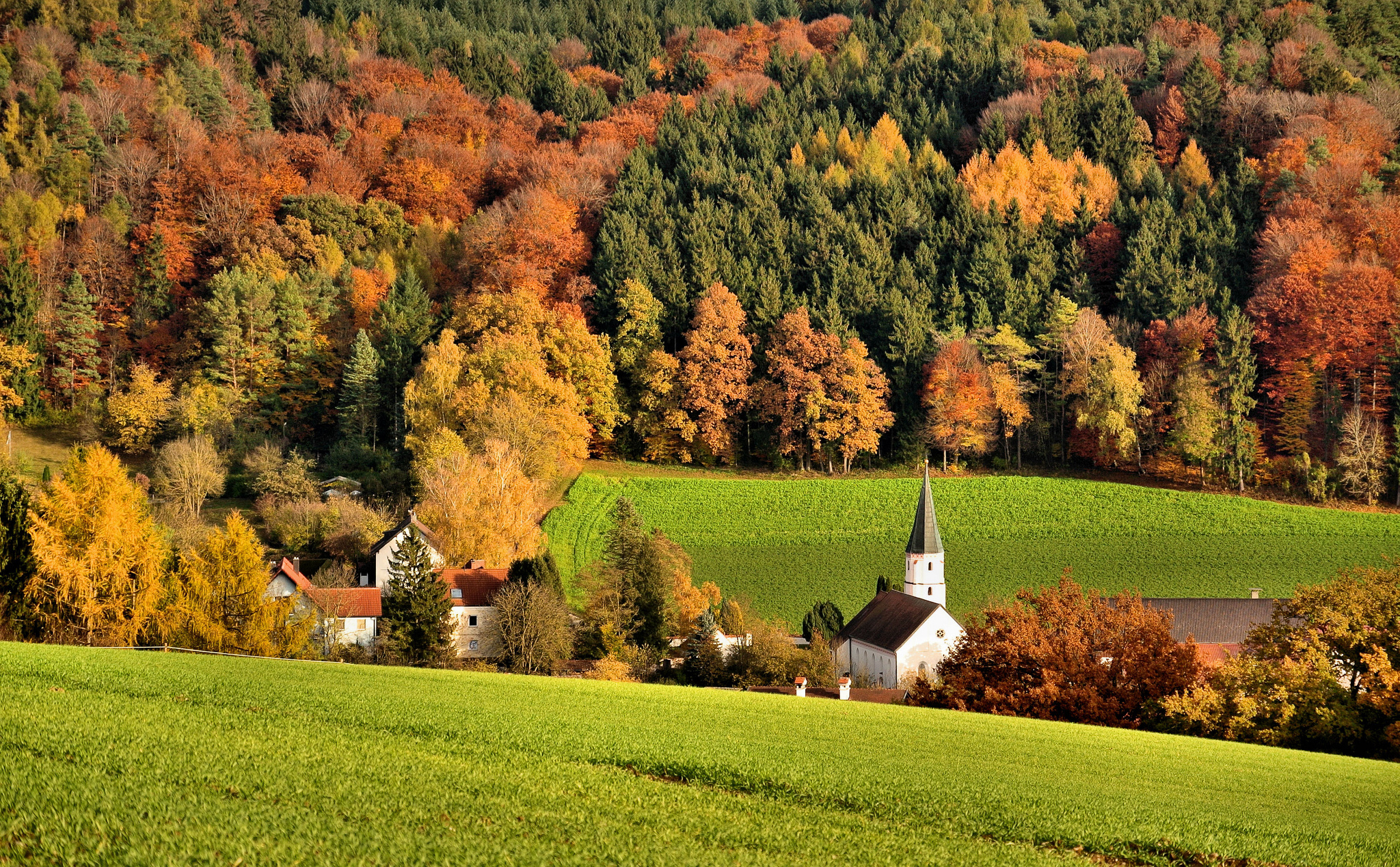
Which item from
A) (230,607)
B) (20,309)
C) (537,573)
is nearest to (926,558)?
(537,573)

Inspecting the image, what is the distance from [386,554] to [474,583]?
20.0 ft

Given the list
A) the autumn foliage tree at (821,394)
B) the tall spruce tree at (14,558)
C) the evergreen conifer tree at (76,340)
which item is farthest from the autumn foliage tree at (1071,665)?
the evergreen conifer tree at (76,340)

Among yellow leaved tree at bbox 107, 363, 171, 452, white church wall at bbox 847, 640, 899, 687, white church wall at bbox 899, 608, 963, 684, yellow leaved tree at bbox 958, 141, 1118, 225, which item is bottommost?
white church wall at bbox 847, 640, 899, 687

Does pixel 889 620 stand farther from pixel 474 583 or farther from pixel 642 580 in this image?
pixel 474 583

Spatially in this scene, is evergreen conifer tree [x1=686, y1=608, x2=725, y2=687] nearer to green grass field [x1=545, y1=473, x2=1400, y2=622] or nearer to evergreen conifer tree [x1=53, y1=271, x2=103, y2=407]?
green grass field [x1=545, y1=473, x2=1400, y2=622]

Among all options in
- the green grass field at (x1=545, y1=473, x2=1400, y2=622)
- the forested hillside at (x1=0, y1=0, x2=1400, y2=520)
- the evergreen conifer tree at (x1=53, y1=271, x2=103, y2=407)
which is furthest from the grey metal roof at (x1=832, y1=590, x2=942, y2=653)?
the evergreen conifer tree at (x1=53, y1=271, x2=103, y2=407)

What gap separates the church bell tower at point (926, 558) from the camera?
5134cm

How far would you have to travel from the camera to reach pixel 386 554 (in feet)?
171

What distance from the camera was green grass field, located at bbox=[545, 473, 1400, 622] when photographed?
53.8 metres

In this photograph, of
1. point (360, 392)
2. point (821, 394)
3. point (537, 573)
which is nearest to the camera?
point (537, 573)

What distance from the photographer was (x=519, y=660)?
42812mm

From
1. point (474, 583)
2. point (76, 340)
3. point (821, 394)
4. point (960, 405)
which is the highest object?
point (76, 340)

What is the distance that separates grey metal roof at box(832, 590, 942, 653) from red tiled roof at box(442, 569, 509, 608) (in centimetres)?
1352

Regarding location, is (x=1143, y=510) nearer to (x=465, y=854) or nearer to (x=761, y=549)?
(x=761, y=549)
